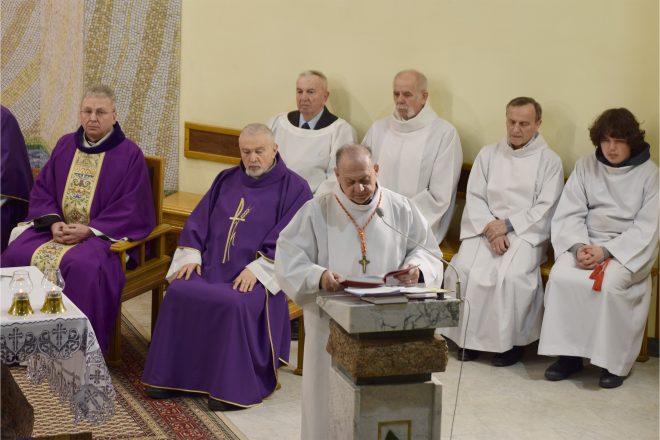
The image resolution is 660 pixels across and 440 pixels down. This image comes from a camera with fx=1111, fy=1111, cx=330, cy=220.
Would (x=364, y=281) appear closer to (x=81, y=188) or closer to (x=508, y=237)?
(x=508, y=237)

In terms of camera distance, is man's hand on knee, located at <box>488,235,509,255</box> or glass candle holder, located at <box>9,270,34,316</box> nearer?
glass candle holder, located at <box>9,270,34,316</box>

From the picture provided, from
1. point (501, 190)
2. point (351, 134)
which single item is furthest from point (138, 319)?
point (501, 190)

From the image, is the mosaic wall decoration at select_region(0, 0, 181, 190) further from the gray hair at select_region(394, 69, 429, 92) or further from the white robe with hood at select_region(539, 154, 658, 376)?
the white robe with hood at select_region(539, 154, 658, 376)

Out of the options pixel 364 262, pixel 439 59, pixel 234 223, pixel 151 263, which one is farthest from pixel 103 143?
pixel 364 262

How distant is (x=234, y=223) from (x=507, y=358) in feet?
6.25

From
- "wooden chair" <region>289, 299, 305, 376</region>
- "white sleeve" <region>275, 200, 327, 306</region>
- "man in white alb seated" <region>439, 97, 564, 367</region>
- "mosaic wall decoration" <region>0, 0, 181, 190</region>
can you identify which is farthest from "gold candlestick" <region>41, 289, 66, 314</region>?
"mosaic wall decoration" <region>0, 0, 181, 190</region>

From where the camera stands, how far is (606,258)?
6.56 meters

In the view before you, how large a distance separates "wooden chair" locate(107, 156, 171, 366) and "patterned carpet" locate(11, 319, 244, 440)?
529 millimetres

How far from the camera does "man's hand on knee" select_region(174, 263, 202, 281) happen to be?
6113 mm

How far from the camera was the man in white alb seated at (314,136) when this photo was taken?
7.60 metres

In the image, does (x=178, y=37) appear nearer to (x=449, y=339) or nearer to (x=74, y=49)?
(x=74, y=49)

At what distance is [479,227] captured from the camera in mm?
6992

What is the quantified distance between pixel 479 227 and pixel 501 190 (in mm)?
274

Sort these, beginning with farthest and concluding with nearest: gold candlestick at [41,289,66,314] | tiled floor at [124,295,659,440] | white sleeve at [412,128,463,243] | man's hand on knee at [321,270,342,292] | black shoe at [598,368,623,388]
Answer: white sleeve at [412,128,463,243] → black shoe at [598,368,623,388] → tiled floor at [124,295,659,440] → gold candlestick at [41,289,66,314] → man's hand on knee at [321,270,342,292]
